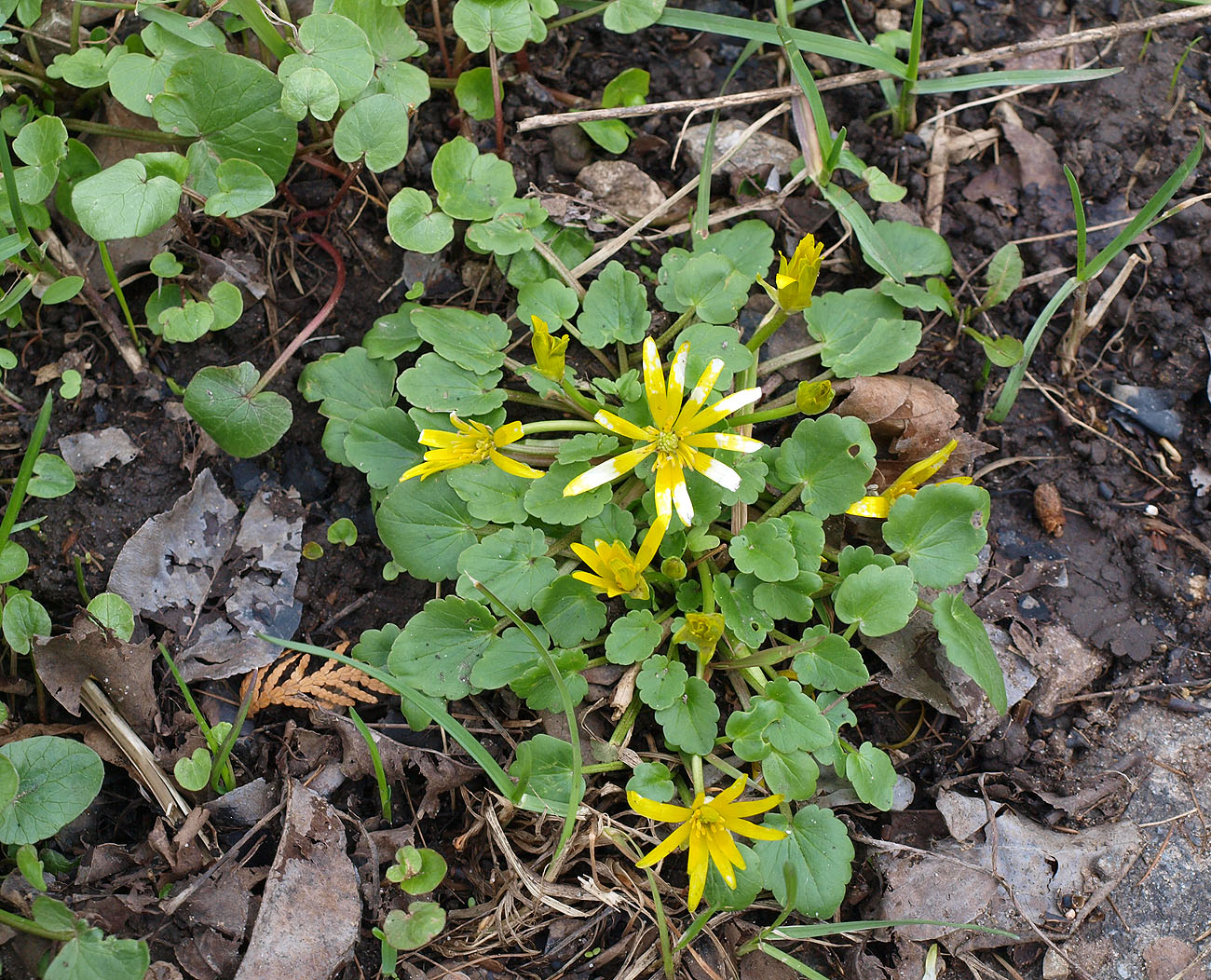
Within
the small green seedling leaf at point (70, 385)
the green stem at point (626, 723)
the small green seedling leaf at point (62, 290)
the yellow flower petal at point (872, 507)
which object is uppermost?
the small green seedling leaf at point (62, 290)

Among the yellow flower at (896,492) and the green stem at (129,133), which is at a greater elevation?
the green stem at (129,133)

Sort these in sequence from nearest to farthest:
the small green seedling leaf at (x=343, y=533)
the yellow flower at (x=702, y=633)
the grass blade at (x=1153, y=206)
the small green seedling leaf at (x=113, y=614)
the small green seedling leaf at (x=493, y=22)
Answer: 1. the yellow flower at (x=702, y=633)
2. the small green seedling leaf at (x=113, y=614)
3. the grass blade at (x=1153, y=206)
4. the small green seedling leaf at (x=343, y=533)
5. the small green seedling leaf at (x=493, y=22)

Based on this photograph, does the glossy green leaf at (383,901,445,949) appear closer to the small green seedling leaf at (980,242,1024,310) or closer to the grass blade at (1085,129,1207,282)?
the small green seedling leaf at (980,242,1024,310)

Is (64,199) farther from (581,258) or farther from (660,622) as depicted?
(660,622)

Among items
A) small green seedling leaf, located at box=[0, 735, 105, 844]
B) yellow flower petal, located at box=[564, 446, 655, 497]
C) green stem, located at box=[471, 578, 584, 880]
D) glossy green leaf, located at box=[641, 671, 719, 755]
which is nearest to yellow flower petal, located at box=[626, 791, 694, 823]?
green stem, located at box=[471, 578, 584, 880]

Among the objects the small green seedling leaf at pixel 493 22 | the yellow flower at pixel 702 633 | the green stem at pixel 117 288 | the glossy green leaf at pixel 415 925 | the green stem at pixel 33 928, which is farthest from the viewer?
the small green seedling leaf at pixel 493 22

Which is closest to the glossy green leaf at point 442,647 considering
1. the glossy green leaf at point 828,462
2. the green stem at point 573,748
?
the green stem at point 573,748

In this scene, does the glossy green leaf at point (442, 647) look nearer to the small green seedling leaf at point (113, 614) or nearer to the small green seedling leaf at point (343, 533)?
the small green seedling leaf at point (343, 533)
